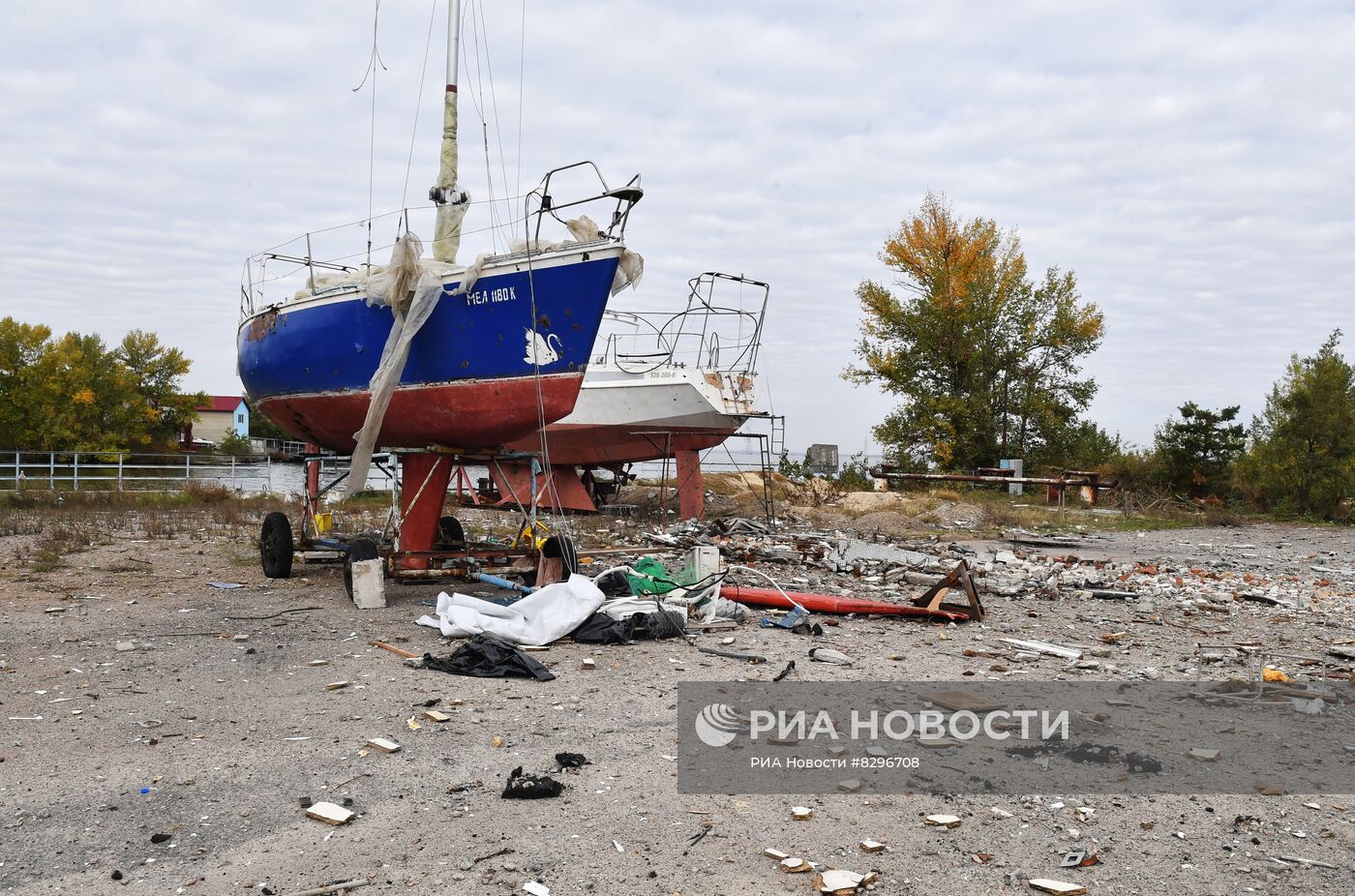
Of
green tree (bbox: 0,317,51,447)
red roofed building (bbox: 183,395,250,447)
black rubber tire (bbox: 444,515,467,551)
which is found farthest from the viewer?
red roofed building (bbox: 183,395,250,447)

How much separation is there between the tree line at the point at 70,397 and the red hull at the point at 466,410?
3979 centimetres

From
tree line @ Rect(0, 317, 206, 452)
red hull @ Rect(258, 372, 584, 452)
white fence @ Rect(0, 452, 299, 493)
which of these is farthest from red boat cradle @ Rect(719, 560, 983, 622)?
tree line @ Rect(0, 317, 206, 452)

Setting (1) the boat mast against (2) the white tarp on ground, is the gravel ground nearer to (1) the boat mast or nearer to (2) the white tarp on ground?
(2) the white tarp on ground

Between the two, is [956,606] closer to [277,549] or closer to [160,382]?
[277,549]

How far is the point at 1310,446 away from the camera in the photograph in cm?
2248

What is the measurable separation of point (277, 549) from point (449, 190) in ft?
14.3

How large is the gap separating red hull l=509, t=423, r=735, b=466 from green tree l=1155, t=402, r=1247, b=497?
556 inches

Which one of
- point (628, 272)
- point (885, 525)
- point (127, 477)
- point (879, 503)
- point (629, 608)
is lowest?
point (629, 608)

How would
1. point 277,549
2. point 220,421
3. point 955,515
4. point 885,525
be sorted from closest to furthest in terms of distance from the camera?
1. point 277,549
2. point 885,525
3. point 955,515
4. point 220,421

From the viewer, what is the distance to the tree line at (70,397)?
43812mm

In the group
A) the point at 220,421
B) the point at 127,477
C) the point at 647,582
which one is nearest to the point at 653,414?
the point at 647,582

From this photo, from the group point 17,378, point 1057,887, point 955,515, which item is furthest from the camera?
point 17,378

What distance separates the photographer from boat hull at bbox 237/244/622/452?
877 centimetres

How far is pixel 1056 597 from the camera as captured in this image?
376 inches
